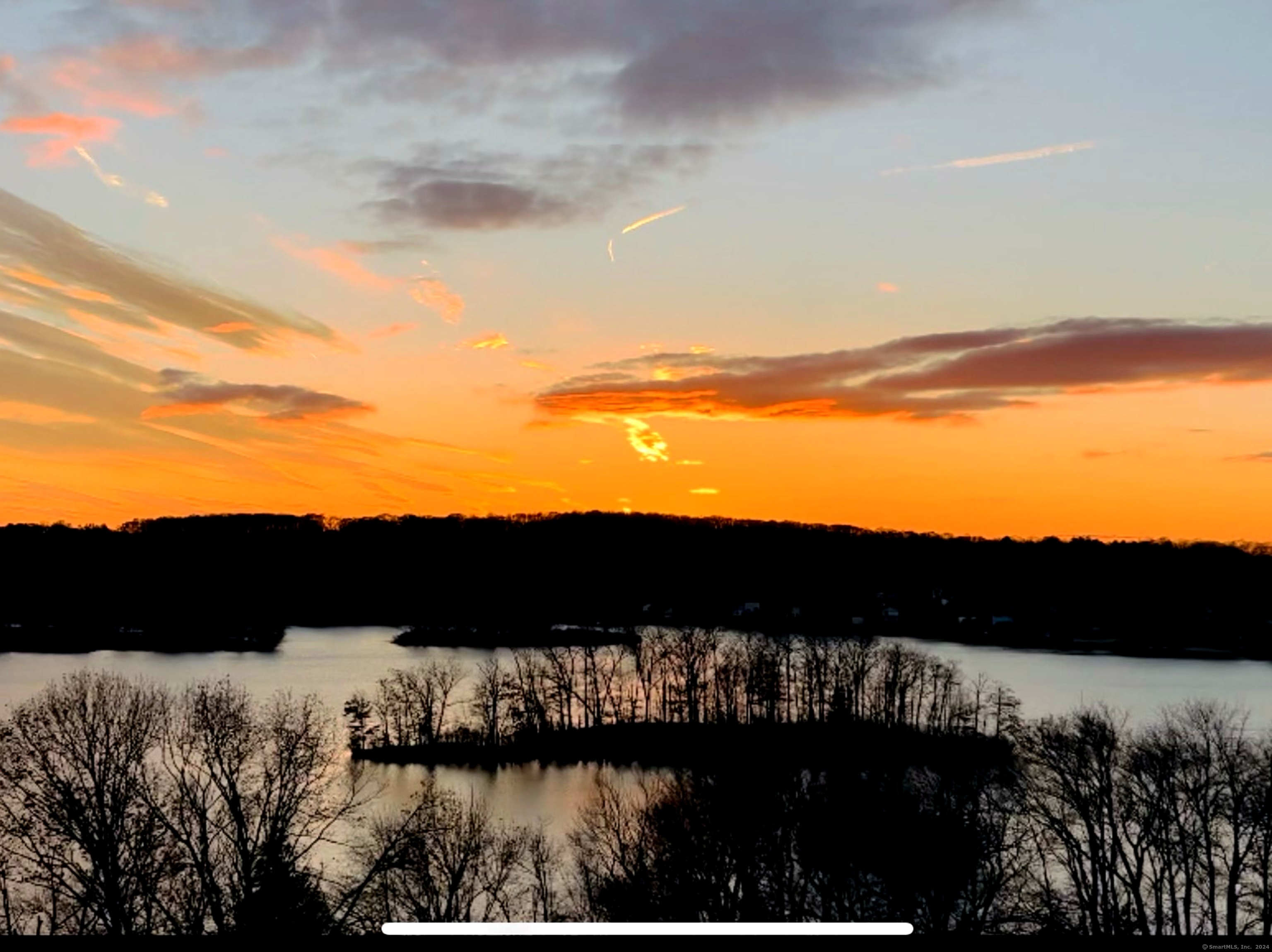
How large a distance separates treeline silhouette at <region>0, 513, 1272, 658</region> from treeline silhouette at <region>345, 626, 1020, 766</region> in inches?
36.9

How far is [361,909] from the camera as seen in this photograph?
598 cm

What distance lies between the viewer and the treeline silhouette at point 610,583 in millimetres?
8008

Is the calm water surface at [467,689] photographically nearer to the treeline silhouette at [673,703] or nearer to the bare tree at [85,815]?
the treeline silhouette at [673,703]

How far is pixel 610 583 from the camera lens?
2052cm

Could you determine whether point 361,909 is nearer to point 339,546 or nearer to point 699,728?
point 339,546

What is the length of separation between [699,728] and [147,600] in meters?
10.4

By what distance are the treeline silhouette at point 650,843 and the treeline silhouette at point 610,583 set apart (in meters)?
A: 1.15

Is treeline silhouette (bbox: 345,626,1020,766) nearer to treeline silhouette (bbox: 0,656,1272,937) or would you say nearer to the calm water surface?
the calm water surface

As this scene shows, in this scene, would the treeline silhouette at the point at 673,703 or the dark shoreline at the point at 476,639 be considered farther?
the treeline silhouette at the point at 673,703

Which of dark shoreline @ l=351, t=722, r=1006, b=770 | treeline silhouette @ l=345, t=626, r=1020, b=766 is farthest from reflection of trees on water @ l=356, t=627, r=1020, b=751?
dark shoreline @ l=351, t=722, r=1006, b=770

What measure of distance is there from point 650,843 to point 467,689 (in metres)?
15.9

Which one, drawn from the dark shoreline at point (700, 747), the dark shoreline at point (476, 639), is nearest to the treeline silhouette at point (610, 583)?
the dark shoreline at point (476, 639)

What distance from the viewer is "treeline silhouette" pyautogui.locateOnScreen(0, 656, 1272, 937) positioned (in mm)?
5203

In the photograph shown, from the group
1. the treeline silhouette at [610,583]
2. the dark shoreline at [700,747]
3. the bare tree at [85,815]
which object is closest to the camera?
the bare tree at [85,815]
